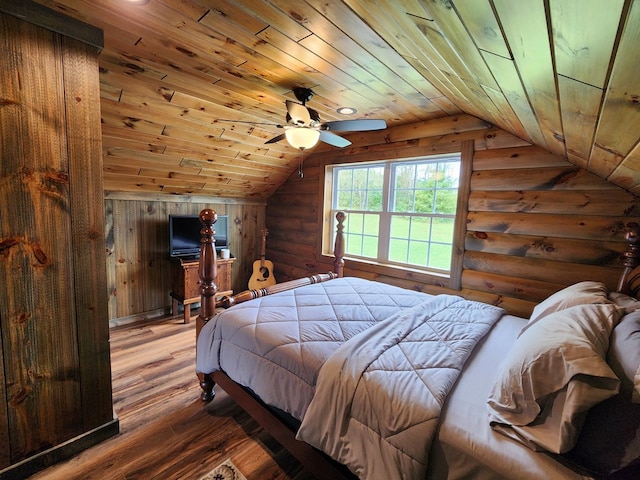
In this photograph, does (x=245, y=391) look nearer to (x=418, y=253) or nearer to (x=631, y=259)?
(x=418, y=253)

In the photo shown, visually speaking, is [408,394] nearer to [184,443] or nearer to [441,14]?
[441,14]

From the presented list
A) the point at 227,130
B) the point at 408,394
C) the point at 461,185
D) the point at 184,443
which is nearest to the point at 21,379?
the point at 184,443

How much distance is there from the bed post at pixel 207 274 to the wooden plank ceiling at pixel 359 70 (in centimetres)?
103

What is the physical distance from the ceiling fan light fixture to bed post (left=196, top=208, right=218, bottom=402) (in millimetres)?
829

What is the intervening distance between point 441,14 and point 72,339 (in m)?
2.26

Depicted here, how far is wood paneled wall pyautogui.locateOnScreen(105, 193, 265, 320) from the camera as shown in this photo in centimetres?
339

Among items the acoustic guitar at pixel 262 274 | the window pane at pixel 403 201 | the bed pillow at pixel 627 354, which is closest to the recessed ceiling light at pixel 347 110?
the window pane at pixel 403 201

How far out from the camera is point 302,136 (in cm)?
224

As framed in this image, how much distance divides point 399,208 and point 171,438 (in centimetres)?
296

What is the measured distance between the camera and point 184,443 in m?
1.80

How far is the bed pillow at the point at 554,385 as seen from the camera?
0.89 metres

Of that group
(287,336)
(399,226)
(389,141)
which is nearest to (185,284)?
(287,336)

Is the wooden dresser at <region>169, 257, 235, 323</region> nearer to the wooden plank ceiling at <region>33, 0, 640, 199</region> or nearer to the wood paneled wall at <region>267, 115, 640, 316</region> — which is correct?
the wooden plank ceiling at <region>33, 0, 640, 199</region>

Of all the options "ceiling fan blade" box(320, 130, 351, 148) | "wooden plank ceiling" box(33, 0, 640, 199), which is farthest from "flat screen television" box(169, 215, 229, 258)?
"ceiling fan blade" box(320, 130, 351, 148)
